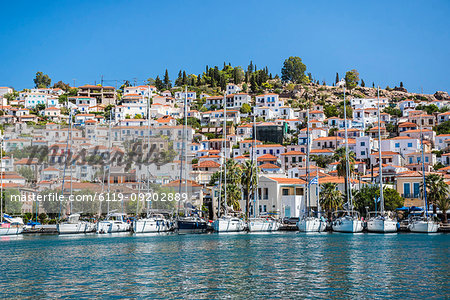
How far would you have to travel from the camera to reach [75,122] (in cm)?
17388

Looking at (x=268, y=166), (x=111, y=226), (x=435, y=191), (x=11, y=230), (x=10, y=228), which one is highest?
(x=268, y=166)

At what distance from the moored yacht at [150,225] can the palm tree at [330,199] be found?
22478mm

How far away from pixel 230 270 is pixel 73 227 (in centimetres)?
4146

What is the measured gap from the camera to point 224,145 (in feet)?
408

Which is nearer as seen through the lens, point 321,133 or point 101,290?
point 101,290

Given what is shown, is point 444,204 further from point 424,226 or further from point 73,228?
point 73,228

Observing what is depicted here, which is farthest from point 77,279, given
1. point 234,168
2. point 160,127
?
point 160,127

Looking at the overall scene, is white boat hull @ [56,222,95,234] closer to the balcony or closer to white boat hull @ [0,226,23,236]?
white boat hull @ [0,226,23,236]

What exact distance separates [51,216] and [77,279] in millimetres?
60966

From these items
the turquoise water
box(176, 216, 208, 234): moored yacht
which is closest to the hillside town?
box(176, 216, 208, 234): moored yacht

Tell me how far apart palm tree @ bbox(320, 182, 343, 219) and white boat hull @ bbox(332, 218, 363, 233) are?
9663 millimetres

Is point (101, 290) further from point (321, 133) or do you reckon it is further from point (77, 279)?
point (321, 133)

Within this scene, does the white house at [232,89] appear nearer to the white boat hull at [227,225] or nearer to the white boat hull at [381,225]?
the white boat hull at [227,225]

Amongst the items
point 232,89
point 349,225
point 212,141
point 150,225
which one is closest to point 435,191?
point 349,225
